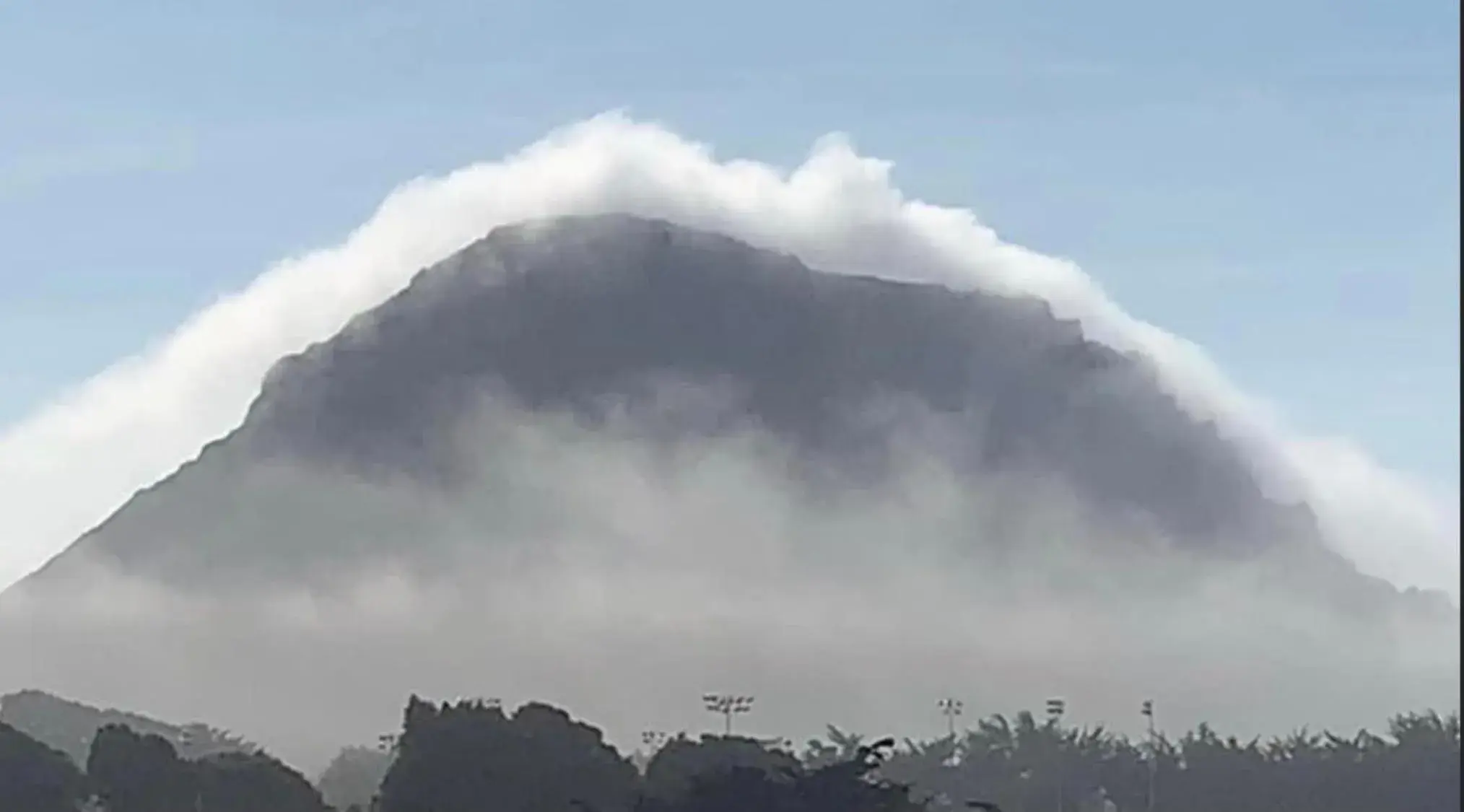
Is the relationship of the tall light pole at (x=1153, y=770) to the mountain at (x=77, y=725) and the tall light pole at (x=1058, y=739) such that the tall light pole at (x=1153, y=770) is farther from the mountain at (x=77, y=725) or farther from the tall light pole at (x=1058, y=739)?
the mountain at (x=77, y=725)

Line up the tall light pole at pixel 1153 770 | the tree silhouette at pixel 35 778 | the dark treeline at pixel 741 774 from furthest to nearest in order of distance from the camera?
the tall light pole at pixel 1153 770
the tree silhouette at pixel 35 778
the dark treeline at pixel 741 774

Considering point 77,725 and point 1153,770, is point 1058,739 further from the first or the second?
point 77,725

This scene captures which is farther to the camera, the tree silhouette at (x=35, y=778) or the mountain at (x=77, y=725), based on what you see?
the mountain at (x=77, y=725)

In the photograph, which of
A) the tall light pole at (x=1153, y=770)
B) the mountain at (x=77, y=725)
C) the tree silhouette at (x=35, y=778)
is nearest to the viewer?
the tree silhouette at (x=35, y=778)

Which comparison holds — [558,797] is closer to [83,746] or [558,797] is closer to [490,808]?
[490,808]

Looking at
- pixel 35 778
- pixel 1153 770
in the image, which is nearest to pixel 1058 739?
pixel 1153 770

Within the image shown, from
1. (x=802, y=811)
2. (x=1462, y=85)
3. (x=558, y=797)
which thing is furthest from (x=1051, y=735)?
(x=1462, y=85)

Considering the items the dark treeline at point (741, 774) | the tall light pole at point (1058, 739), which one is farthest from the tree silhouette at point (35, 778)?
the tall light pole at point (1058, 739)

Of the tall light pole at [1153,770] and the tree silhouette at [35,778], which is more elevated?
the tall light pole at [1153,770]
